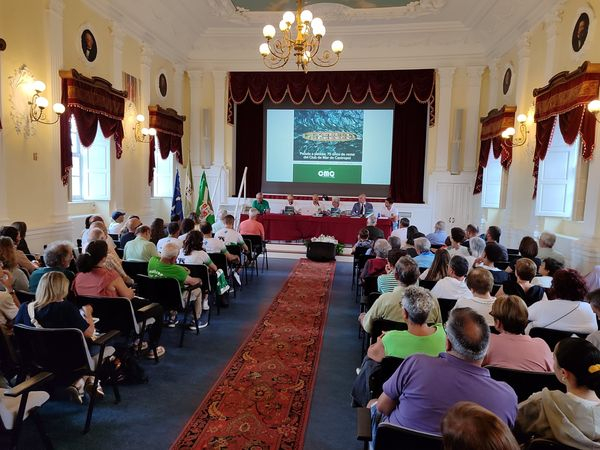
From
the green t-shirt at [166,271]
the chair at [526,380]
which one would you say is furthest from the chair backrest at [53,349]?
the chair at [526,380]

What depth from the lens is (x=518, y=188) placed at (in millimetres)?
8109

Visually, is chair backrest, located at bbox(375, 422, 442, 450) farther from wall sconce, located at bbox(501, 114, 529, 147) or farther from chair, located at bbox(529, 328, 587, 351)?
wall sconce, located at bbox(501, 114, 529, 147)

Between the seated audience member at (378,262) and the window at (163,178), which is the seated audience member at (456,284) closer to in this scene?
the seated audience member at (378,262)

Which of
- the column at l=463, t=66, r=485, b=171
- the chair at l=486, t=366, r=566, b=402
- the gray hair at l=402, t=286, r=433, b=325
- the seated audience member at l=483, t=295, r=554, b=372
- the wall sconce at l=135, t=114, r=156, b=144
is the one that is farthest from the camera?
the column at l=463, t=66, r=485, b=171

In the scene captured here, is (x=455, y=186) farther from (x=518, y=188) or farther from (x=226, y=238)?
(x=226, y=238)

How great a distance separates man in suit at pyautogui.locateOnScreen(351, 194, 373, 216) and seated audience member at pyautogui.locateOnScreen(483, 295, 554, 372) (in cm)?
856

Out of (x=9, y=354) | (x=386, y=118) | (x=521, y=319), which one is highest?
(x=386, y=118)

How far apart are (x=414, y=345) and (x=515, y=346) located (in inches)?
20.6

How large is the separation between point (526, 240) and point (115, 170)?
7.16 metres

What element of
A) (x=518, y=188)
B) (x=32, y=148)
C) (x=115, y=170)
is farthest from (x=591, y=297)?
(x=115, y=170)

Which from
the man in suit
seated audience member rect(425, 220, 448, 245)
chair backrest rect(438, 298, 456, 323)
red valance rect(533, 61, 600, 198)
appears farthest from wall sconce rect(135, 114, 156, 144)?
chair backrest rect(438, 298, 456, 323)

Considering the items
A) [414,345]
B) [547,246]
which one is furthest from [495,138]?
[414,345]

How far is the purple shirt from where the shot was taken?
1.69 meters

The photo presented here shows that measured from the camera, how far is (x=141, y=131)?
29.9 ft
